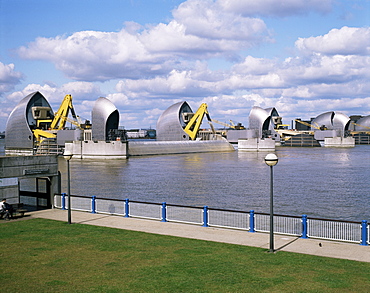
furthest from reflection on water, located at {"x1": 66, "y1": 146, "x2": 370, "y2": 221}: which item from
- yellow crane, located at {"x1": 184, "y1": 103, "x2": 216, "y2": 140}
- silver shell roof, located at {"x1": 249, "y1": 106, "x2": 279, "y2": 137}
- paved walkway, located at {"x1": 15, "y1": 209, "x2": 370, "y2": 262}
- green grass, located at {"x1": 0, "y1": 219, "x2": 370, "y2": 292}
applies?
silver shell roof, located at {"x1": 249, "y1": 106, "x2": 279, "y2": 137}

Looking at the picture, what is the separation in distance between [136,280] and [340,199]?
25.5 metres

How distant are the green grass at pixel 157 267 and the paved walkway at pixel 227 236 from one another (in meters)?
→ 0.82

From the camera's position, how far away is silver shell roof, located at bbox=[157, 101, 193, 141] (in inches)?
4931

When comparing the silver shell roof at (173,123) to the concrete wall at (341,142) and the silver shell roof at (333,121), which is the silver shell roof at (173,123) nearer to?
the concrete wall at (341,142)

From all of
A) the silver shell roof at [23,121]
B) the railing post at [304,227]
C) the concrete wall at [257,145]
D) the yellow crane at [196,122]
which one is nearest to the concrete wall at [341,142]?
the concrete wall at [257,145]

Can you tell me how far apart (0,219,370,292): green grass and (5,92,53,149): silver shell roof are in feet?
346

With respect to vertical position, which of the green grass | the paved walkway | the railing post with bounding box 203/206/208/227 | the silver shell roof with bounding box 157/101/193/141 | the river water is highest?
the silver shell roof with bounding box 157/101/193/141

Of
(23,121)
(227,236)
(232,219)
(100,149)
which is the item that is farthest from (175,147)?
(227,236)

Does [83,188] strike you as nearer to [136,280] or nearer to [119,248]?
[119,248]

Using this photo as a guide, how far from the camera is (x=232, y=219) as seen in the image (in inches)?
742

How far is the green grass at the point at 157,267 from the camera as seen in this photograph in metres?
11.1

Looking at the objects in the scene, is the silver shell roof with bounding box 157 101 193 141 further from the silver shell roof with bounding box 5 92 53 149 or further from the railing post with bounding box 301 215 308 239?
the railing post with bounding box 301 215 308 239

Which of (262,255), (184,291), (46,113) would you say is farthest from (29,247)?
(46,113)

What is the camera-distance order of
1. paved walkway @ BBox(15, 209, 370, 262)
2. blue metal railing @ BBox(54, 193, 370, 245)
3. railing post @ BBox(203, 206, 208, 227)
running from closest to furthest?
paved walkway @ BBox(15, 209, 370, 262)
blue metal railing @ BBox(54, 193, 370, 245)
railing post @ BBox(203, 206, 208, 227)
